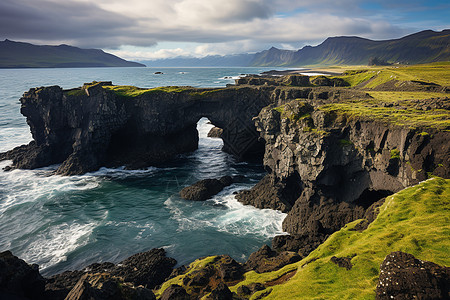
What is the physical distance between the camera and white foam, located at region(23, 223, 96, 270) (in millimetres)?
35344

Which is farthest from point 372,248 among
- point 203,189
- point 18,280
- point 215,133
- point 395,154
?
point 215,133

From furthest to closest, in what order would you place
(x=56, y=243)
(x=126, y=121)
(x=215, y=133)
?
(x=215, y=133) → (x=126, y=121) → (x=56, y=243)

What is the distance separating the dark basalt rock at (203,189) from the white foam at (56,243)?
16521mm

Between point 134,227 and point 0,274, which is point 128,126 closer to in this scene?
point 134,227

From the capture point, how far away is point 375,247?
836 inches

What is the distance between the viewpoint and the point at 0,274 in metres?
19.6

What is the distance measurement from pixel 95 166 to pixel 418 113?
215 ft

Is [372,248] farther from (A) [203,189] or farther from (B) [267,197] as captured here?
(A) [203,189]

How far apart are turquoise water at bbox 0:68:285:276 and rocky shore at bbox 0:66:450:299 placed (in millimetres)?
3170

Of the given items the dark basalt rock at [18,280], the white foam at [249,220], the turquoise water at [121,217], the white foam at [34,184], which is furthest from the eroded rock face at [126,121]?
the dark basalt rock at [18,280]

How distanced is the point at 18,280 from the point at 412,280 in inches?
1019

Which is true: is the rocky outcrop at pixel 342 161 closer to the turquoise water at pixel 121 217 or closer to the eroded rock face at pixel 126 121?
the turquoise water at pixel 121 217

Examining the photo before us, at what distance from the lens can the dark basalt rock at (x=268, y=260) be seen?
27.7 metres

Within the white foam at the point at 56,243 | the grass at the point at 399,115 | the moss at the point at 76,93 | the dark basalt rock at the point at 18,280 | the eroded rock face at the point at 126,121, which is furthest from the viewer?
the moss at the point at 76,93
